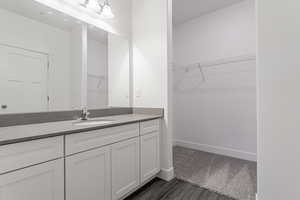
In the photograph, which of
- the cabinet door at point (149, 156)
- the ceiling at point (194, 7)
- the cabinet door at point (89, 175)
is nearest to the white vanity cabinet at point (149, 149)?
the cabinet door at point (149, 156)

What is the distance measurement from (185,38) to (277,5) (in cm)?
218

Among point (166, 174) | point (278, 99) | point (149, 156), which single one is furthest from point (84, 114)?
point (278, 99)

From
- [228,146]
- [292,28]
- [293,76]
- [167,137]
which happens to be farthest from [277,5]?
[228,146]

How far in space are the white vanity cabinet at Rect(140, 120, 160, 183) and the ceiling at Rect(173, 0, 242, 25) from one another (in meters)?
2.17

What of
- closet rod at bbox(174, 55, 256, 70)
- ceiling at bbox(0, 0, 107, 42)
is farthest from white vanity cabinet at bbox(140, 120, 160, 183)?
closet rod at bbox(174, 55, 256, 70)

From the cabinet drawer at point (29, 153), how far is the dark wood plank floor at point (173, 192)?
0.98 m

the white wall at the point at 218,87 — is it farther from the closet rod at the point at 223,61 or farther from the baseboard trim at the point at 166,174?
the baseboard trim at the point at 166,174

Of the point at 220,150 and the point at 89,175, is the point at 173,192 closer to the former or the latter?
the point at 89,175

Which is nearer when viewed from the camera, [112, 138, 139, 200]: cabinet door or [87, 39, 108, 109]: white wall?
[112, 138, 139, 200]: cabinet door

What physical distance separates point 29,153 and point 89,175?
0.46 m

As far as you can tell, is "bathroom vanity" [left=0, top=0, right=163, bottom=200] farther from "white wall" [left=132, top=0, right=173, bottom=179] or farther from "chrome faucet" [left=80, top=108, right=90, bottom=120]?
"white wall" [left=132, top=0, right=173, bottom=179]

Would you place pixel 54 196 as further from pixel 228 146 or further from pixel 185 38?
pixel 185 38

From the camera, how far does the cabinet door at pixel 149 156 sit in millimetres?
1628

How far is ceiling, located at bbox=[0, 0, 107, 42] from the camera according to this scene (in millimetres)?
1234
